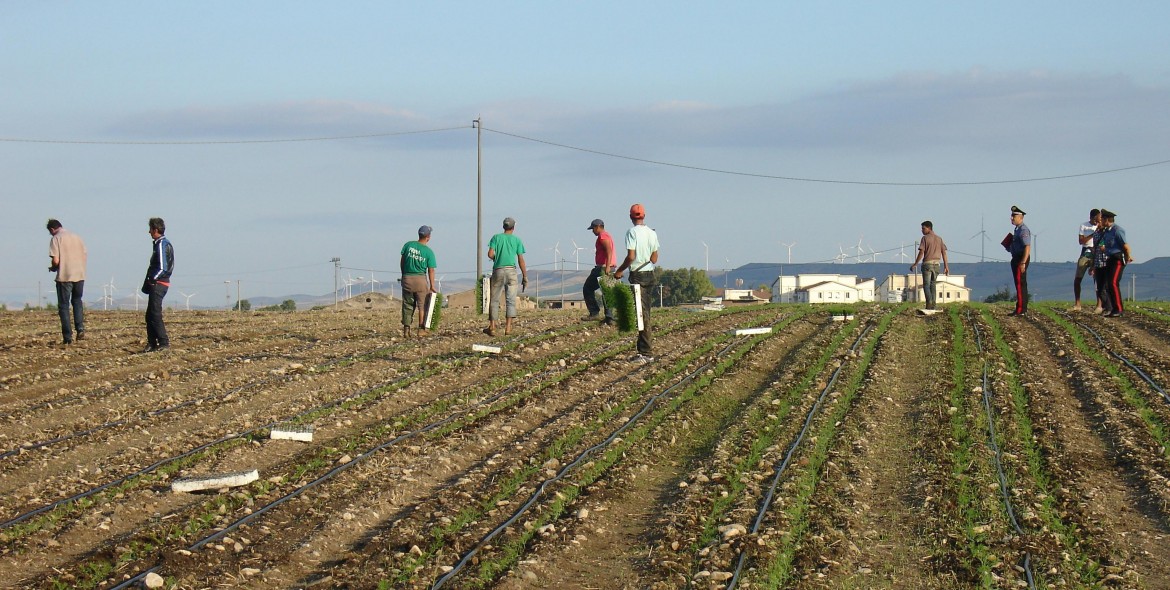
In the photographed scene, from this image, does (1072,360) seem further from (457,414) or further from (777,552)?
(777,552)

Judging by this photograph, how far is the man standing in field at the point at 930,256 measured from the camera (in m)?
25.0

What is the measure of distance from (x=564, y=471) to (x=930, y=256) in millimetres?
16697

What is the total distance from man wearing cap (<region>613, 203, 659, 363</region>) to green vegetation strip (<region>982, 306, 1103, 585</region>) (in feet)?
15.5

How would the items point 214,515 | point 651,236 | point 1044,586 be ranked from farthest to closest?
point 651,236
point 214,515
point 1044,586

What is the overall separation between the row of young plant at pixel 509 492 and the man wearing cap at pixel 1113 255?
31.6 feet

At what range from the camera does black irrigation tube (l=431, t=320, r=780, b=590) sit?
770 cm

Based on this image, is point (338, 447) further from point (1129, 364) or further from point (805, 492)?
point (1129, 364)

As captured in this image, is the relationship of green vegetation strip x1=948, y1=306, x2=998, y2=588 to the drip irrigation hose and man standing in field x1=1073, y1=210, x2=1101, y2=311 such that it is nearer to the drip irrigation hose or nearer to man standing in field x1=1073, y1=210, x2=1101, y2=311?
the drip irrigation hose

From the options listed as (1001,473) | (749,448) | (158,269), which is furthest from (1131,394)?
(158,269)

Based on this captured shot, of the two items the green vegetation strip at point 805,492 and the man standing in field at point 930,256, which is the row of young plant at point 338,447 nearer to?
the green vegetation strip at point 805,492

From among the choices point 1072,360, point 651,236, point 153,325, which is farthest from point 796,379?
point 153,325

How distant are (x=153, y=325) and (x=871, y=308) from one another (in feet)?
47.1

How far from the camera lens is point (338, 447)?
1147cm

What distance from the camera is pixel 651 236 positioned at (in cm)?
1652
